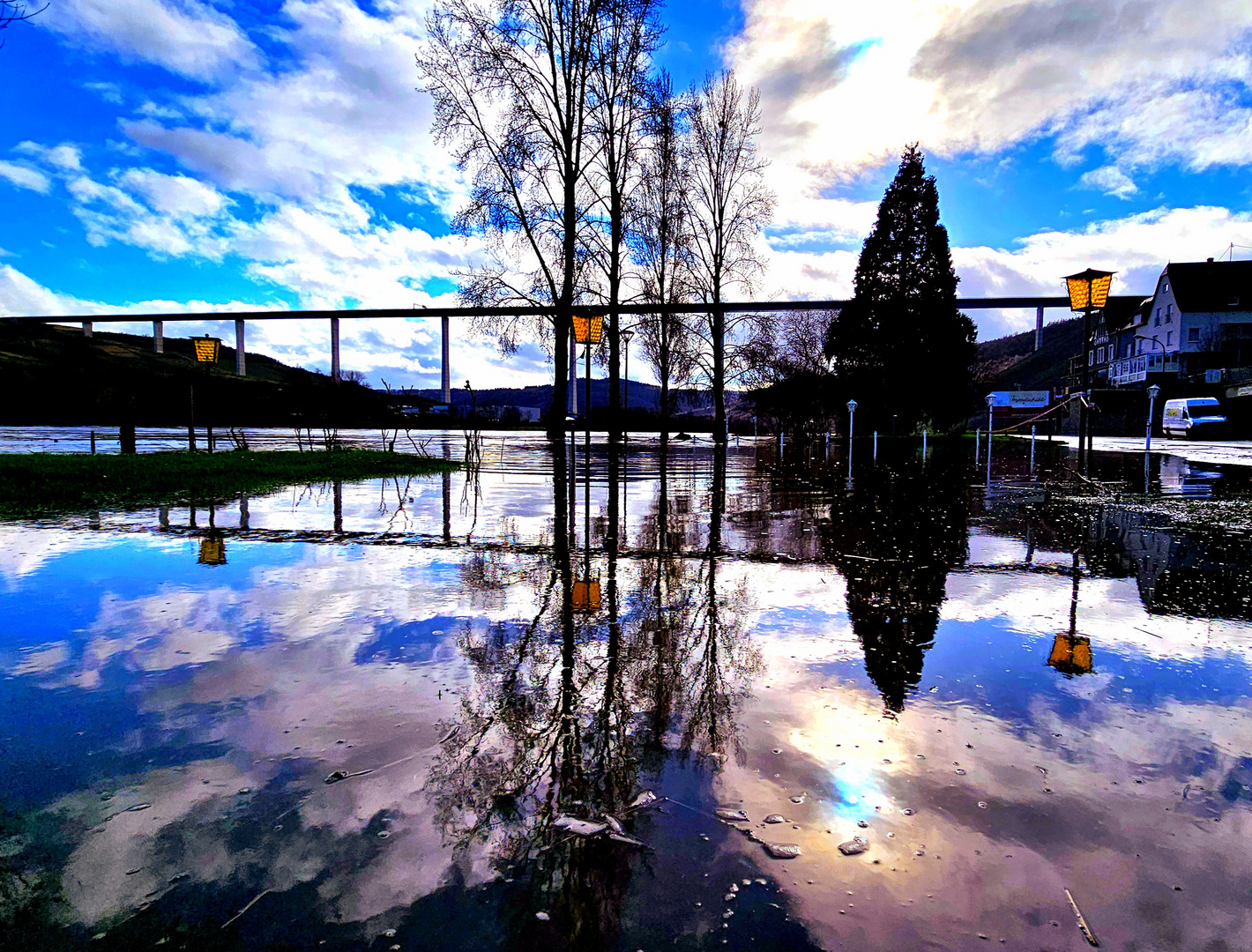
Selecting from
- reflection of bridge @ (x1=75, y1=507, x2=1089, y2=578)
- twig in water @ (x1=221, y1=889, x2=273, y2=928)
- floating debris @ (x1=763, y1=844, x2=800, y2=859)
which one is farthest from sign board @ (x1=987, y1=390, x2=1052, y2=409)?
twig in water @ (x1=221, y1=889, x2=273, y2=928)

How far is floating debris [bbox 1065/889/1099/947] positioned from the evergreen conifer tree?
111 ft

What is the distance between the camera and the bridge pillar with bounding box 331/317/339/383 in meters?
70.7

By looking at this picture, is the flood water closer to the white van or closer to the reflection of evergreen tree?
the reflection of evergreen tree

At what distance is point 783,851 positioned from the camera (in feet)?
5.56

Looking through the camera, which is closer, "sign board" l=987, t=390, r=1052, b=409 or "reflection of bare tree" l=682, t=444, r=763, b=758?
"reflection of bare tree" l=682, t=444, r=763, b=758

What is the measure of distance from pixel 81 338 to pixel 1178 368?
12252 cm

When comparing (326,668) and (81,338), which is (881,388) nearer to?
(326,668)

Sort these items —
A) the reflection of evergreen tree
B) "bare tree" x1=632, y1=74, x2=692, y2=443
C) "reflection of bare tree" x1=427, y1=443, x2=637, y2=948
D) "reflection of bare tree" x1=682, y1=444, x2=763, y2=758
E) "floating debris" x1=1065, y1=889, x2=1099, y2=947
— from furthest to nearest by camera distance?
"bare tree" x1=632, y1=74, x2=692, y2=443, the reflection of evergreen tree, "reflection of bare tree" x1=682, y1=444, x2=763, y2=758, "reflection of bare tree" x1=427, y1=443, x2=637, y2=948, "floating debris" x1=1065, y1=889, x2=1099, y2=947

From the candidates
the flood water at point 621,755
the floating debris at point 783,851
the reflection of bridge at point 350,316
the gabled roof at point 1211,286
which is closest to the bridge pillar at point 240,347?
the reflection of bridge at point 350,316

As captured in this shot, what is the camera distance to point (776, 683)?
276cm

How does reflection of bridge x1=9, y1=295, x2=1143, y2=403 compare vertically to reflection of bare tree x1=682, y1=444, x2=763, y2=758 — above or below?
above

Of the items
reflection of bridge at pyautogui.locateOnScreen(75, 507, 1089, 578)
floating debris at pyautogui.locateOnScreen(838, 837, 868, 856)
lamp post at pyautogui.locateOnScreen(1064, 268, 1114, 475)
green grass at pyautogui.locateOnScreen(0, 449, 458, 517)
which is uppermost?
lamp post at pyautogui.locateOnScreen(1064, 268, 1114, 475)

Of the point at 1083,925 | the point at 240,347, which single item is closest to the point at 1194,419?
the point at 1083,925

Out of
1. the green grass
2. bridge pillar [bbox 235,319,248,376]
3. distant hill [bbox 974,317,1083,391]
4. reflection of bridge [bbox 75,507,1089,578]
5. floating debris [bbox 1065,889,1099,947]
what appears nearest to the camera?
floating debris [bbox 1065,889,1099,947]
